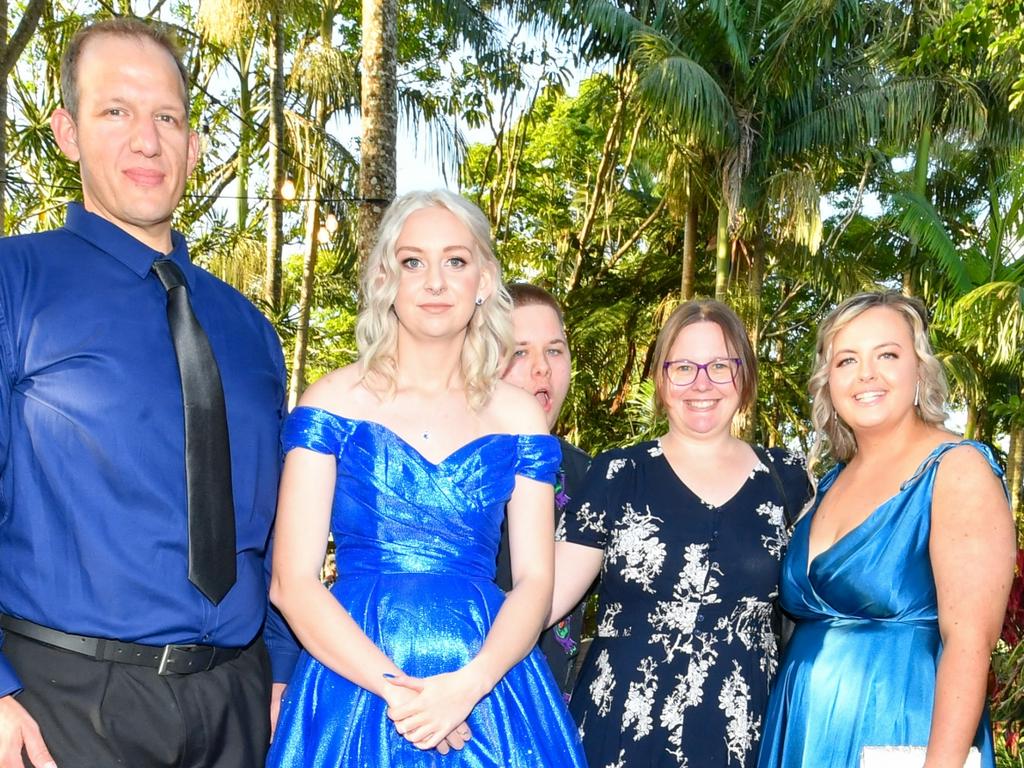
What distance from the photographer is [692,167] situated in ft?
56.8

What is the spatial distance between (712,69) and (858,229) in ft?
27.3

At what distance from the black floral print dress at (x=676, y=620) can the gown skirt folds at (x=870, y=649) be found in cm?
17

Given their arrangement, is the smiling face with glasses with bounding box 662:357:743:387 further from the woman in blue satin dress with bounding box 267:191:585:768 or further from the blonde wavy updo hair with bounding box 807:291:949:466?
the woman in blue satin dress with bounding box 267:191:585:768

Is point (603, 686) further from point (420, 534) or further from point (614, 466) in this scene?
point (420, 534)

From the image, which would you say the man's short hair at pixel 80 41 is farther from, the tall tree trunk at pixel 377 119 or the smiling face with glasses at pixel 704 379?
the tall tree trunk at pixel 377 119

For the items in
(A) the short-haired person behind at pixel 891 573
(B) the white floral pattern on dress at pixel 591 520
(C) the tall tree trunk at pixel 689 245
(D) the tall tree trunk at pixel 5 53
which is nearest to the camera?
(A) the short-haired person behind at pixel 891 573

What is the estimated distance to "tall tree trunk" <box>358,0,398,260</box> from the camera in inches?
322

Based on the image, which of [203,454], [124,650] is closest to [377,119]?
[203,454]

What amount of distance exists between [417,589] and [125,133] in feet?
4.45

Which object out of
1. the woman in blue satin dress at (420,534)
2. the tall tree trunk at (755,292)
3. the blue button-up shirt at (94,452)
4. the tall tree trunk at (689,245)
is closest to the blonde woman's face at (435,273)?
the woman in blue satin dress at (420,534)

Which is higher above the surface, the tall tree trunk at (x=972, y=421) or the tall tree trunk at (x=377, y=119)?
the tall tree trunk at (x=377, y=119)

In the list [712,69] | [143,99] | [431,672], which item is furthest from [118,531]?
[712,69]

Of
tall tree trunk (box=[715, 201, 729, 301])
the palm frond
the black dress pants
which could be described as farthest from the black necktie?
the palm frond

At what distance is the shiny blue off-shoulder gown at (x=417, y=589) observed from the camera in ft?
8.82
